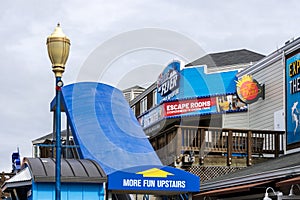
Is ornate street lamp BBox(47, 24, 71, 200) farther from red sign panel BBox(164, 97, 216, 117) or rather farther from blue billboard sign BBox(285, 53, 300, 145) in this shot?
red sign panel BBox(164, 97, 216, 117)

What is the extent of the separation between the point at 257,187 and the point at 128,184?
306 centimetres

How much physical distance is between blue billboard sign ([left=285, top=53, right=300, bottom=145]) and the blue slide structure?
17.7 ft

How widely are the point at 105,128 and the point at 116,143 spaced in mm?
743

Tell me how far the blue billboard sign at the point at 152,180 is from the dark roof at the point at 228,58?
1688 centimetres

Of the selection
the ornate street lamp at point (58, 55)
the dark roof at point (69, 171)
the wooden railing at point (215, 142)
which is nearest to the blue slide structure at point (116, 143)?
the dark roof at point (69, 171)

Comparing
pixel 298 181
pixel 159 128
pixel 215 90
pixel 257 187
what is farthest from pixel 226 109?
pixel 298 181

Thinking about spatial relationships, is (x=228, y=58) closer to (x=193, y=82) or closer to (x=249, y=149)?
(x=193, y=82)

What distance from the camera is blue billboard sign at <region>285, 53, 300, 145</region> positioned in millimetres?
20672

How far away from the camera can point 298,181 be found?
43.6 feet

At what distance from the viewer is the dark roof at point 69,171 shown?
1470 centimetres

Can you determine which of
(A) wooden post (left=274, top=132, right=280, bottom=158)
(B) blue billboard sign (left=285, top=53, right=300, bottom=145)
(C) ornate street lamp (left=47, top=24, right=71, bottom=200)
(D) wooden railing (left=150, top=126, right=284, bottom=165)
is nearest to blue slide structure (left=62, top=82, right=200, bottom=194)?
(D) wooden railing (left=150, top=126, right=284, bottom=165)

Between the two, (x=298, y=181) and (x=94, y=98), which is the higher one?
(x=94, y=98)

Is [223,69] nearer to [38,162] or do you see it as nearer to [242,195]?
[242,195]

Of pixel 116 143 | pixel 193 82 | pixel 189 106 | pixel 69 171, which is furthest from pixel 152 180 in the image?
pixel 193 82
